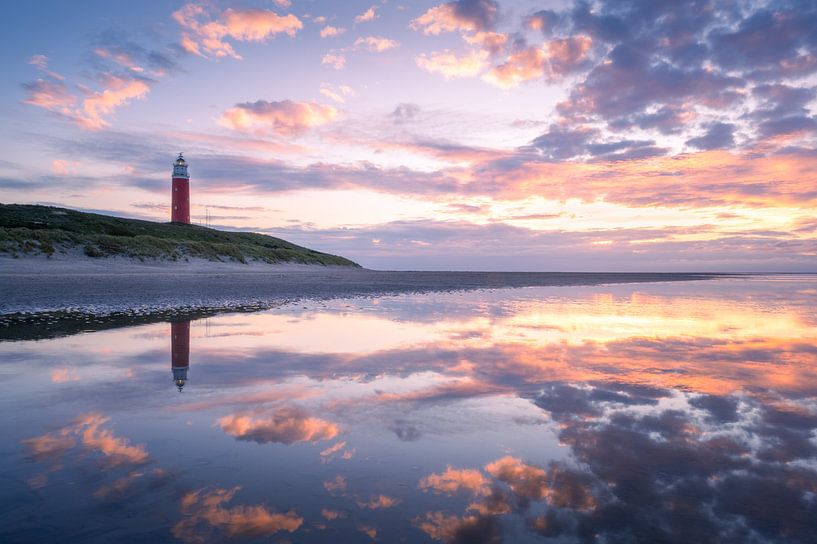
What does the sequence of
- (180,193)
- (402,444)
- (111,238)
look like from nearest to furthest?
1. (402,444)
2. (111,238)
3. (180,193)

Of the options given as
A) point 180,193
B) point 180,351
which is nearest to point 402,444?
point 180,351

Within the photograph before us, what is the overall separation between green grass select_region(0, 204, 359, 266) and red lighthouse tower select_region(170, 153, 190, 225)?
349 centimetres

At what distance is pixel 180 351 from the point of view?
9.28 meters

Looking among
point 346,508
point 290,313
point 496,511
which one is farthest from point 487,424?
point 290,313

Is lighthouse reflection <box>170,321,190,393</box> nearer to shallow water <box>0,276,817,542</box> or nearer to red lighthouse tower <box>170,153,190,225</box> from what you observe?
shallow water <box>0,276,817,542</box>

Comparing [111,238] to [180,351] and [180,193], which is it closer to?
Result: [180,193]

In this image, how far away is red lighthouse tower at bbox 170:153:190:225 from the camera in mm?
89375

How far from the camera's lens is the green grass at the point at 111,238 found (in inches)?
1816

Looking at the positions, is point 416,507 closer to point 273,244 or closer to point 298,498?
point 298,498

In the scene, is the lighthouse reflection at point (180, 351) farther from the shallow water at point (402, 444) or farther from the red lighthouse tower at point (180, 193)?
the red lighthouse tower at point (180, 193)

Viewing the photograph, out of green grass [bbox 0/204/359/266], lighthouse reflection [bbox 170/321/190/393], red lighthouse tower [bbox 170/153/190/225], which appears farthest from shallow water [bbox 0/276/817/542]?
red lighthouse tower [bbox 170/153/190/225]

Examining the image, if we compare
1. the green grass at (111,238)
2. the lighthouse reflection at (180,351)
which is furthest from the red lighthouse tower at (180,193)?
the lighthouse reflection at (180,351)

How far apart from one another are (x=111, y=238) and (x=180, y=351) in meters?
52.1

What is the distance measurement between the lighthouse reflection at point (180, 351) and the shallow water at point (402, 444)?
3.4 inches
